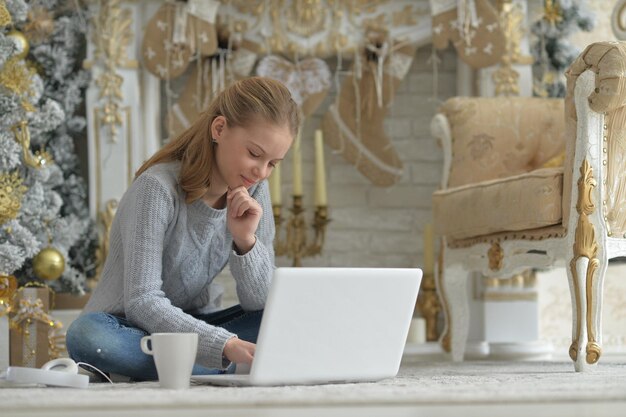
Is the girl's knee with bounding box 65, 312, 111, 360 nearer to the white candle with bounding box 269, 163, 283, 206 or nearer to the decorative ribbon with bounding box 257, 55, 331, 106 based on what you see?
the white candle with bounding box 269, 163, 283, 206

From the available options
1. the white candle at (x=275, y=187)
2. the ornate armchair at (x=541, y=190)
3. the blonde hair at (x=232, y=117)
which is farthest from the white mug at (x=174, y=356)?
the white candle at (x=275, y=187)

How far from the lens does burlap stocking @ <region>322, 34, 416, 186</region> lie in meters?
3.58

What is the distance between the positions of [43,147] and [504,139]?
4.59ft

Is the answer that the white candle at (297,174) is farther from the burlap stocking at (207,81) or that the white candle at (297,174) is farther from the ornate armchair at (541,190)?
the ornate armchair at (541,190)

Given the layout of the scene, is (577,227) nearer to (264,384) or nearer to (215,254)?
(215,254)

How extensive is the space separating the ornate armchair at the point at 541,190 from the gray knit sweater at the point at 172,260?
2.22ft

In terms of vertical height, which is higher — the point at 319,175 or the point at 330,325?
the point at 319,175

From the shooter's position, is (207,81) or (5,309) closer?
(5,309)

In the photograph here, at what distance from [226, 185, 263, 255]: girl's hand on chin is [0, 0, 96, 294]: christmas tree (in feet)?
3.28

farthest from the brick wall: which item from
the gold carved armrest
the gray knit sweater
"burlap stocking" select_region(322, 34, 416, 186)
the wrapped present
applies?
the gray knit sweater

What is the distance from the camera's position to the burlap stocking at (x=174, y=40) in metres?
3.45

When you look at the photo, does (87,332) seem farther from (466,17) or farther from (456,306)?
(466,17)

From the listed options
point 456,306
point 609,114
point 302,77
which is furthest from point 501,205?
point 302,77

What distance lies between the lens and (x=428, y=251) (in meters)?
3.42
